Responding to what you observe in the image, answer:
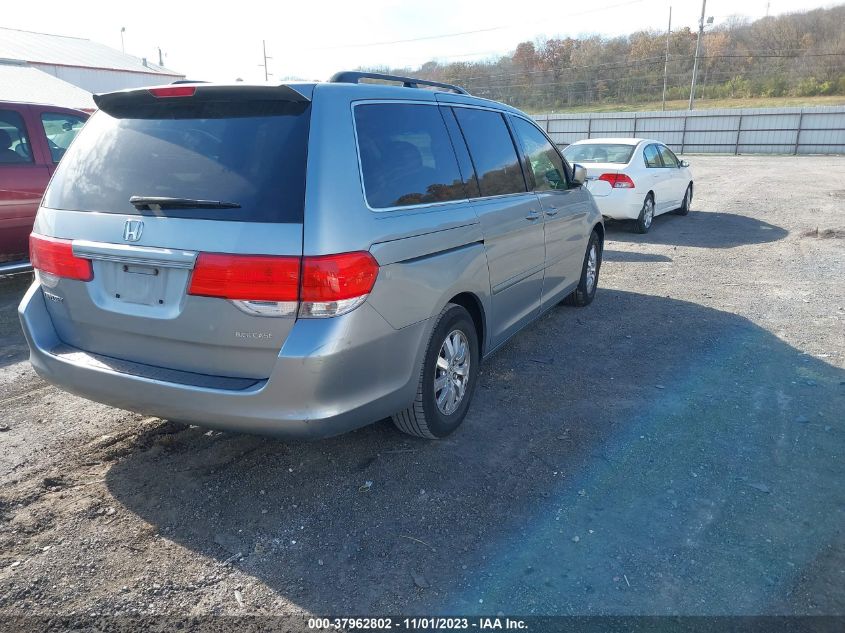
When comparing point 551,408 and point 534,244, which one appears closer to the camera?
point 551,408

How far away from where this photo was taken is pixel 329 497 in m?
3.14

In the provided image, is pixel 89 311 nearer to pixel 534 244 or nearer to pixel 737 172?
pixel 534 244

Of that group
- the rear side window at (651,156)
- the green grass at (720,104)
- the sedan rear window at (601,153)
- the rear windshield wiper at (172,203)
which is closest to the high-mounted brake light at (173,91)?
the rear windshield wiper at (172,203)

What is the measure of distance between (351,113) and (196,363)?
137 centimetres

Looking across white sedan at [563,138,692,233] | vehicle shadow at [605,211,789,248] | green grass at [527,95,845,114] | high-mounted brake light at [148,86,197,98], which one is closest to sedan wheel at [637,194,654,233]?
white sedan at [563,138,692,233]

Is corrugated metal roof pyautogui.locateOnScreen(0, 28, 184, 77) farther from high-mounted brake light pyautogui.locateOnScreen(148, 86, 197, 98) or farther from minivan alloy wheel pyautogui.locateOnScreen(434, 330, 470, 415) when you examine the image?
minivan alloy wheel pyautogui.locateOnScreen(434, 330, 470, 415)

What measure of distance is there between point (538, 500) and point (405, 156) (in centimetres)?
192

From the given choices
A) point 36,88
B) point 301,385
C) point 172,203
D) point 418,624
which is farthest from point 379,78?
point 36,88

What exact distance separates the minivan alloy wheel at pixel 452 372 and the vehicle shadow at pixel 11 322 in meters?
3.64

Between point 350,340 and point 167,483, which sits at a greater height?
point 350,340

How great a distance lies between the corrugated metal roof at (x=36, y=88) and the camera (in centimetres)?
1823

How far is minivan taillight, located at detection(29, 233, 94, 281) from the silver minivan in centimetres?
1

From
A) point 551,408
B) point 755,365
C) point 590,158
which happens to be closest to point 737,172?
point 590,158

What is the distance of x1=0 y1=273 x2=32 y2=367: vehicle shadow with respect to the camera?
16.7 ft
